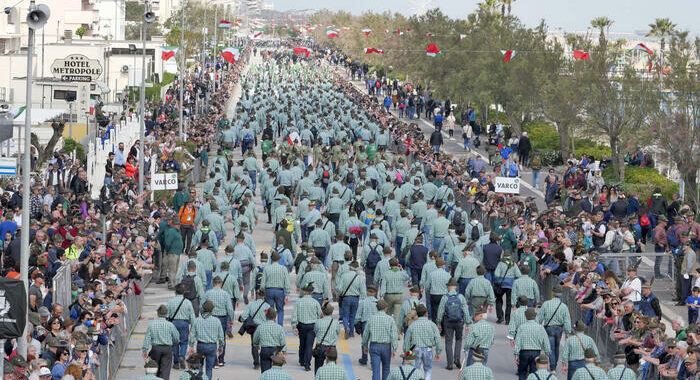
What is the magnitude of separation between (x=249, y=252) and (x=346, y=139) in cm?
2268

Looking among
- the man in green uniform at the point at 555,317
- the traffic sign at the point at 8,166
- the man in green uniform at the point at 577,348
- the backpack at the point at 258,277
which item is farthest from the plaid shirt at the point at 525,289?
the traffic sign at the point at 8,166

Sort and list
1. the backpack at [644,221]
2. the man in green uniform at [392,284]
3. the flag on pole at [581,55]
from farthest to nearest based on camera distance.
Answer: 1. the flag on pole at [581,55]
2. the backpack at [644,221]
3. the man in green uniform at [392,284]

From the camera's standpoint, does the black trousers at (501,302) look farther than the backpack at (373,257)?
No

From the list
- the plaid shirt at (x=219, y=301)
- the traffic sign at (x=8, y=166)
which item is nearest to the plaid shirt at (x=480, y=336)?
the plaid shirt at (x=219, y=301)

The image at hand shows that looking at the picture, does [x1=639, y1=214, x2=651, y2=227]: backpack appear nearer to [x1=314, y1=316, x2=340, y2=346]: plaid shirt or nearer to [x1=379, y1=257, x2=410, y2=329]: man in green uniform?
[x1=379, y1=257, x2=410, y2=329]: man in green uniform

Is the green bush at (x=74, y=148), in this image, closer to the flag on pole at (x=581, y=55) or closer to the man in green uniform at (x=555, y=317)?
the flag on pole at (x=581, y=55)

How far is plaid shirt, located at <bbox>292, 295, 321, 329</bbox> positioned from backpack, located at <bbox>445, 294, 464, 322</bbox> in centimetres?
194

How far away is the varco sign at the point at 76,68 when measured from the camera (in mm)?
73113

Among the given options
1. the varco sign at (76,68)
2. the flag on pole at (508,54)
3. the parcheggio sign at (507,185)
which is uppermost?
the flag on pole at (508,54)

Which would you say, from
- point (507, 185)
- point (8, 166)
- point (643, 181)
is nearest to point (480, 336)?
point (8, 166)

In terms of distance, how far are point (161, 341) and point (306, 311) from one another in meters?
2.40

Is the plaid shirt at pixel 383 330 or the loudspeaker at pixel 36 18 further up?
the loudspeaker at pixel 36 18

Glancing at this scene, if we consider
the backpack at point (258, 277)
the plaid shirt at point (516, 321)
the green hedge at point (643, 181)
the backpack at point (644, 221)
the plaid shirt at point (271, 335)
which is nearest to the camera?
the plaid shirt at point (271, 335)

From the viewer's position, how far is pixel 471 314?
72.2ft
